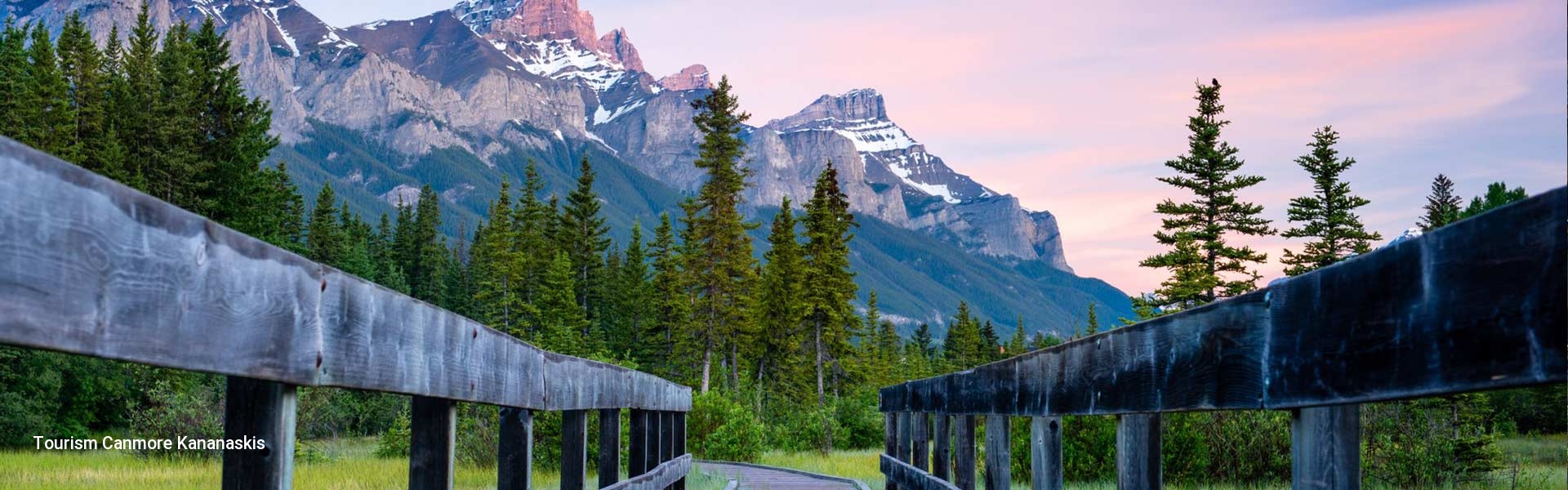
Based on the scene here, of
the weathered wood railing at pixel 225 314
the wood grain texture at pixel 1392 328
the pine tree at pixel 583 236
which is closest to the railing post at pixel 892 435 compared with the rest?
the weathered wood railing at pixel 225 314

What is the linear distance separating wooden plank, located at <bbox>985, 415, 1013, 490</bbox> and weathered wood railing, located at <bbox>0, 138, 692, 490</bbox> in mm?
3071

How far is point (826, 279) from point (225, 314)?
51533 mm

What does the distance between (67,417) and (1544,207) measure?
35064 mm

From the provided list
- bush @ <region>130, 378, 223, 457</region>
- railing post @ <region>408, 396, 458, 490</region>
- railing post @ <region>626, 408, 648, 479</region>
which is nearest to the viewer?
railing post @ <region>408, 396, 458, 490</region>

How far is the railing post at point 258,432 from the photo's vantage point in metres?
2.32

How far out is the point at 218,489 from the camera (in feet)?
44.7

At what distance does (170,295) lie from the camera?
5.85ft

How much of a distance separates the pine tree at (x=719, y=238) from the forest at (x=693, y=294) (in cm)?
13

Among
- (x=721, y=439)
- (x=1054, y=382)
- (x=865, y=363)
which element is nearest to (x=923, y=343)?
(x=865, y=363)

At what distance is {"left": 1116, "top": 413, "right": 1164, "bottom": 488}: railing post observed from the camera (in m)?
3.67

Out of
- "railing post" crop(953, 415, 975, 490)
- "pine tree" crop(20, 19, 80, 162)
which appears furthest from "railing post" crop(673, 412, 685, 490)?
"pine tree" crop(20, 19, 80, 162)

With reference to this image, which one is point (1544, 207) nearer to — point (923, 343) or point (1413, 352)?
point (1413, 352)

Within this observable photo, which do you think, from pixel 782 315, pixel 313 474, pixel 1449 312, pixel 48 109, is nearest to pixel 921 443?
pixel 1449 312

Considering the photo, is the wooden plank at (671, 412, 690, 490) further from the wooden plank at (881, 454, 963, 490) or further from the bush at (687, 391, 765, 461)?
the bush at (687, 391, 765, 461)
